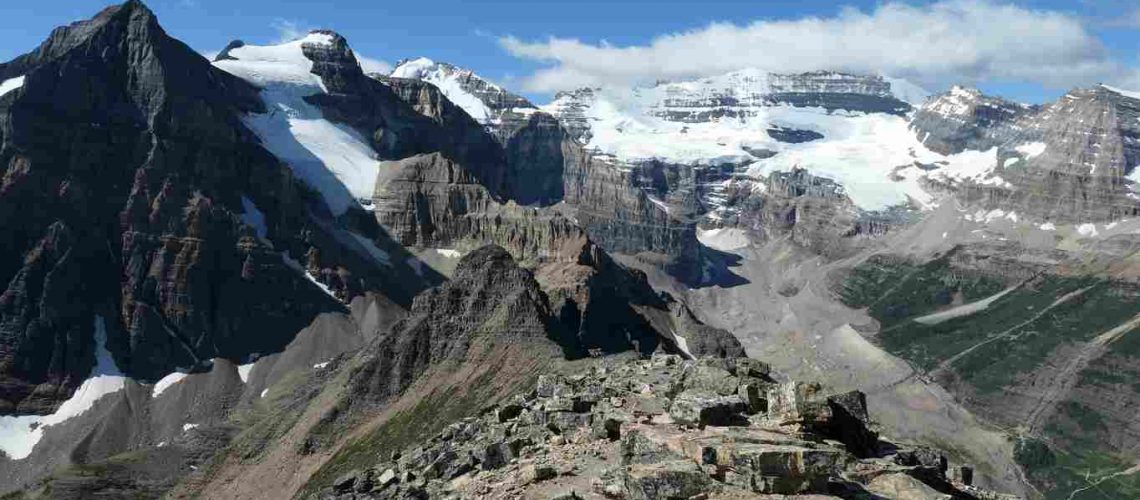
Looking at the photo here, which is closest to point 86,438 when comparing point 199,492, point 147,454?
point 147,454

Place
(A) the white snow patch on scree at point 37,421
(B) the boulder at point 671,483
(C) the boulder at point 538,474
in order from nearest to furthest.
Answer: (B) the boulder at point 671,483
(C) the boulder at point 538,474
(A) the white snow patch on scree at point 37,421

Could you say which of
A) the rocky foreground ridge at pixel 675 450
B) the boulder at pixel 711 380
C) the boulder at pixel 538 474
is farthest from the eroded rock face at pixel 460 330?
the boulder at pixel 538 474

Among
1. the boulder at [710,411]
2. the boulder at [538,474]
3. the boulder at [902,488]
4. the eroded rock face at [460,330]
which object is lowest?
the eroded rock face at [460,330]

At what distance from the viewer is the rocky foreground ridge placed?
32281mm

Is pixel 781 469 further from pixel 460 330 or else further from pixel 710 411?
pixel 460 330

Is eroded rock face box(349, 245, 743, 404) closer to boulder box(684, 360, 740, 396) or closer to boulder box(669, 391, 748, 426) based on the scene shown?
boulder box(684, 360, 740, 396)

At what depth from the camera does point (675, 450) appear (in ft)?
117

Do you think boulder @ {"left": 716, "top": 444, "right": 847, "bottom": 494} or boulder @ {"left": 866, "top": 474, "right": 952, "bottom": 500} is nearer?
boulder @ {"left": 716, "top": 444, "right": 847, "bottom": 494}

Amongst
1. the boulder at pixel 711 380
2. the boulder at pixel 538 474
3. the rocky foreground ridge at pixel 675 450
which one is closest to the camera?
the rocky foreground ridge at pixel 675 450

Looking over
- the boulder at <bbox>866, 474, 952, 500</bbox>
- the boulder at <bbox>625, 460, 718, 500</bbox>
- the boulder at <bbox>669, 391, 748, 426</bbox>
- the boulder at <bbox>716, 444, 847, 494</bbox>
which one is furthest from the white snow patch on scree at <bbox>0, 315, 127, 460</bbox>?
the boulder at <bbox>716, 444, 847, 494</bbox>

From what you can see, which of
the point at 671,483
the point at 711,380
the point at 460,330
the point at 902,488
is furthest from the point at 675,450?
the point at 460,330

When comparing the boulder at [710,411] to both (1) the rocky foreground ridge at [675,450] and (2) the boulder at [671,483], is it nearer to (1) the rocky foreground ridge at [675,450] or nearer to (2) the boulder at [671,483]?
(1) the rocky foreground ridge at [675,450]

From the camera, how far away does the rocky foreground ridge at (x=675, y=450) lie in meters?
32.3

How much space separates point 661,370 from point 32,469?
139m
